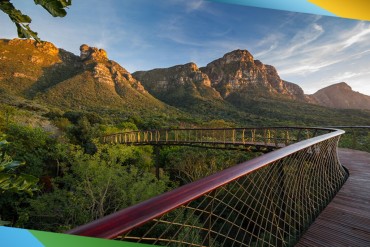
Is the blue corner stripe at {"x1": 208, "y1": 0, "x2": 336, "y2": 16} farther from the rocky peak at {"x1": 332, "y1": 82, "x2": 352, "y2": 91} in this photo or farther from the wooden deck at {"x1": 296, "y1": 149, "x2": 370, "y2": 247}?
the rocky peak at {"x1": 332, "y1": 82, "x2": 352, "y2": 91}

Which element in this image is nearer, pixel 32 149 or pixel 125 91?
pixel 32 149

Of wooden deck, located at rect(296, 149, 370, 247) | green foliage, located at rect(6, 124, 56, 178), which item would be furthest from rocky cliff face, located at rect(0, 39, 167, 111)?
wooden deck, located at rect(296, 149, 370, 247)

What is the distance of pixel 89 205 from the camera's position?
10.9 meters

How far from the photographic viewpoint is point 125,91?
42031mm

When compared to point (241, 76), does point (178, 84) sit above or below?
below

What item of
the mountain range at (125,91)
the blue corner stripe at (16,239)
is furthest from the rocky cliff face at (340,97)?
the blue corner stripe at (16,239)

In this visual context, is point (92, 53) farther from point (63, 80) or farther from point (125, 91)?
point (125, 91)

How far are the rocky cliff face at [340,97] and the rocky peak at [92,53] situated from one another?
233 feet

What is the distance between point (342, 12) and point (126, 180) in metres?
10.6

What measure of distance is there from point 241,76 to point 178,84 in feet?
55.3

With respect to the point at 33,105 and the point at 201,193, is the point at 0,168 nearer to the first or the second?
the point at 201,193

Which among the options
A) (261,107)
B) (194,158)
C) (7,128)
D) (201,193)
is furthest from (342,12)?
(261,107)

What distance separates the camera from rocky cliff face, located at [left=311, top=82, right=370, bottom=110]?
8881 centimetres

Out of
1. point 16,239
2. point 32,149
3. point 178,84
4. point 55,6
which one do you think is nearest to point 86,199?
point 32,149
